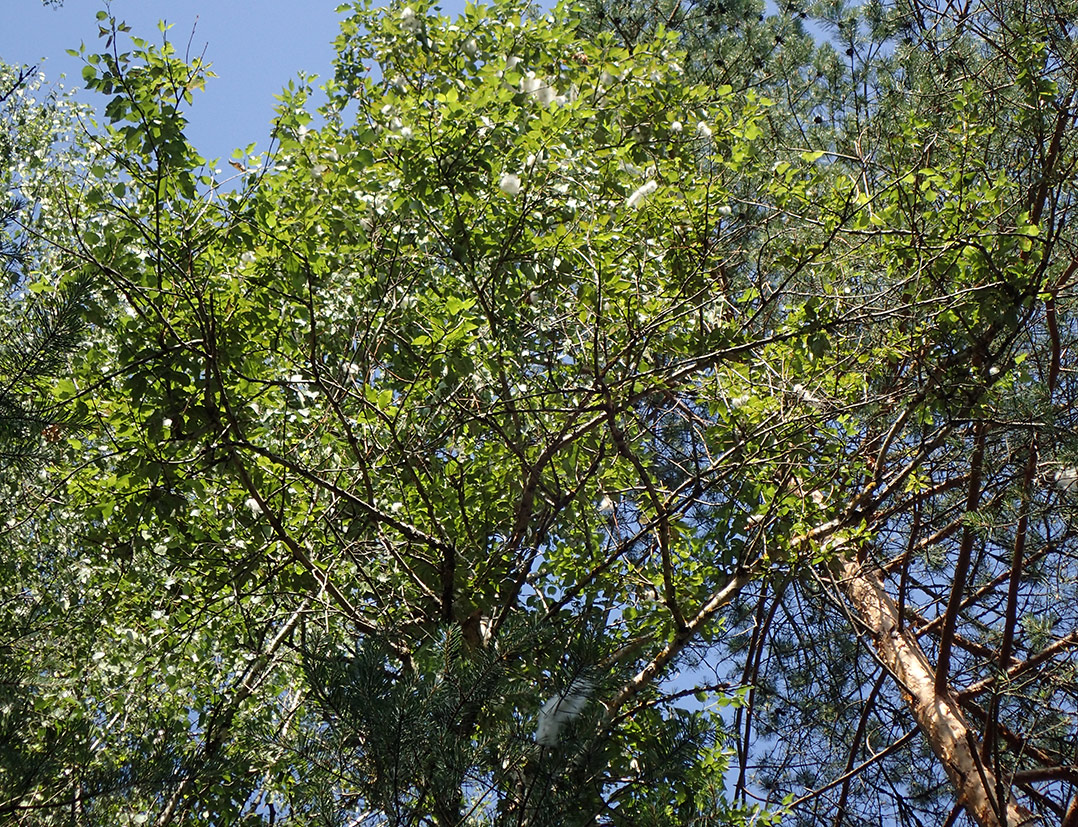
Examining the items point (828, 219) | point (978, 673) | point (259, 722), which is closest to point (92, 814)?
point (259, 722)

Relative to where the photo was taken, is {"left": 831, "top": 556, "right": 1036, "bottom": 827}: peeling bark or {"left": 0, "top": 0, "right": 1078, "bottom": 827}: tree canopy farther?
{"left": 831, "top": 556, "right": 1036, "bottom": 827}: peeling bark

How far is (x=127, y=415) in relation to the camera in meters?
3.57

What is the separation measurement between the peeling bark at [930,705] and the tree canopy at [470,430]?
0.03m

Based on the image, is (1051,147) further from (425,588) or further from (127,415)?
(127,415)

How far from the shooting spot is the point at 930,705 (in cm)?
491

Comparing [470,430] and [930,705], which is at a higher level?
[930,705]

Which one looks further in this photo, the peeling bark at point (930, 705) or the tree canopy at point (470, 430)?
the peeling bark at point (930, 705)

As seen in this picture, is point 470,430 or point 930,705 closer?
point 470,430

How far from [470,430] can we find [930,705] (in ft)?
9.43

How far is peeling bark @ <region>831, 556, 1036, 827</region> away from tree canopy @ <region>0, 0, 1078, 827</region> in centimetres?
3

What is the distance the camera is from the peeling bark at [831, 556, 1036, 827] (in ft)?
14.5

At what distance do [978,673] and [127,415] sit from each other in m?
5.16

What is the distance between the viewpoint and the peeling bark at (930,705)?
174 inches

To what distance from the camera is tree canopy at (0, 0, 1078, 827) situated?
120 inches
